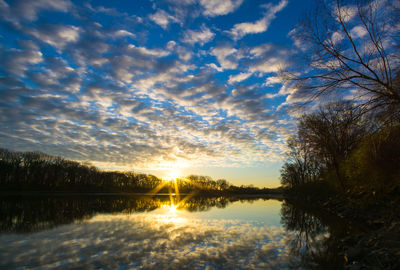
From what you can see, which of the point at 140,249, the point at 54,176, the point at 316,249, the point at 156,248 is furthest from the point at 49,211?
the point at 54,176

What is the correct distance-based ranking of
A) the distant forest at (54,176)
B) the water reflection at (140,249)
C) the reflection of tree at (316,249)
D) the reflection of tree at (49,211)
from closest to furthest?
the water reflection at (140,249) < the reflection of tree at (316,249) < the reflection of tree at (49,211) < the distant forest at (54,176)

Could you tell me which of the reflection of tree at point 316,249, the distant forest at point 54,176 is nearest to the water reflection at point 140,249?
the reflection of tree at point 316,249

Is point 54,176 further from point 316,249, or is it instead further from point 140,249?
point 316,249

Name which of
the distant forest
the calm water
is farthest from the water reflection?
the distant forest

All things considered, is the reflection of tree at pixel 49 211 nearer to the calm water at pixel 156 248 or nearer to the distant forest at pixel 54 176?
the calm water at pixel 156 248

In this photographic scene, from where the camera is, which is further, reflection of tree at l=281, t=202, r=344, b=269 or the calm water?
reflection of tree at l=281, t=202, r=344, b=269

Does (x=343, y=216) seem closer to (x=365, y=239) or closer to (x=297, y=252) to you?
(x=365, y=239)

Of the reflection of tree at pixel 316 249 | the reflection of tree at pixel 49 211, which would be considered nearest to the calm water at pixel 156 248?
the reflection of tree at pixel 316 249

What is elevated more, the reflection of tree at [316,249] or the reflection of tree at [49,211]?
the reflection of tree at [49,211]

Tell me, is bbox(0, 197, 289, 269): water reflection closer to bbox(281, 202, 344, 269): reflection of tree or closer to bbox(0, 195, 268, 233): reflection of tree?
bbox(281, 202, 344, 269): reflection of tree

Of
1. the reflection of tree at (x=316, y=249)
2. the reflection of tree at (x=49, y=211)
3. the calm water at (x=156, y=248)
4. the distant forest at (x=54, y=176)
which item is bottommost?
the reflection of tree at (x=316, y=249)

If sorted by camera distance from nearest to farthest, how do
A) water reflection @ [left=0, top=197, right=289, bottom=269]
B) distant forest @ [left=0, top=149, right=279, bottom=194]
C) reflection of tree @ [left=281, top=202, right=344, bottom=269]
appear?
water reflection @ [left=0, top=197, right=289, bottom=269], reflection of tree @ [left=281, top=202, right=344, bottom=269], distant forest @ [left=0, top=149, right=279, bottom=194]

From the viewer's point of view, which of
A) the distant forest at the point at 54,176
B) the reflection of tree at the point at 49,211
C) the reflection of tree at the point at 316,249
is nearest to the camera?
the reflection of tree at the point at 316,249

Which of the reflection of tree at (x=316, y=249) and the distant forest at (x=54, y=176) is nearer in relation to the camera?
the reflection of tree at (x=316, y=249)
